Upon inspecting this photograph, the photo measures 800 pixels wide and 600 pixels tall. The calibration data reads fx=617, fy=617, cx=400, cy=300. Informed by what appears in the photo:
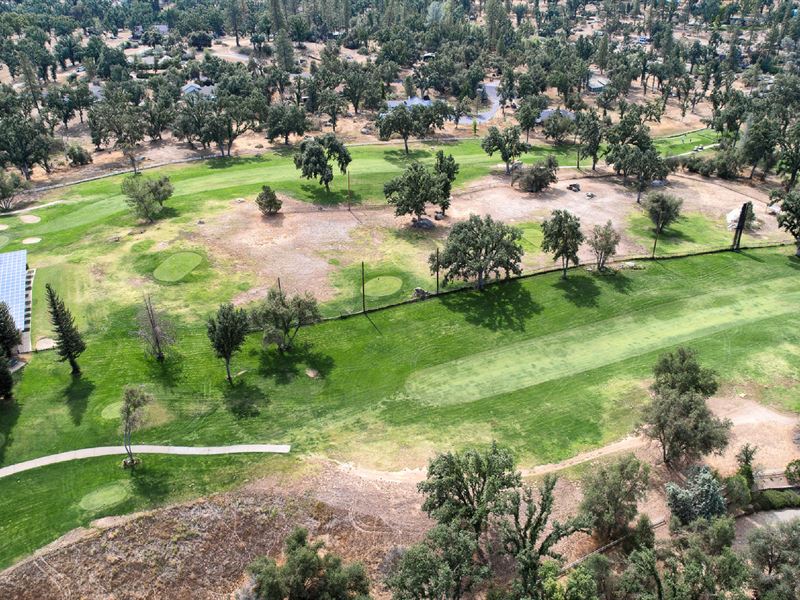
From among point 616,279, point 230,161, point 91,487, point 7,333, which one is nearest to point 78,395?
point 7,333

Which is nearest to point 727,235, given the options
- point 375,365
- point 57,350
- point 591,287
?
point 591,287

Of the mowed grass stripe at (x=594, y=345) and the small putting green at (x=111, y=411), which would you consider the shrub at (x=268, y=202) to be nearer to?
the mowed grass stripe at (x=594, y=345)

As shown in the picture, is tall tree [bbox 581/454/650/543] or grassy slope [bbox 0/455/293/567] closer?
tall tree [bbox 581/454/650/543]

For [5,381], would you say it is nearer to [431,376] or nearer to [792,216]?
[431,376]

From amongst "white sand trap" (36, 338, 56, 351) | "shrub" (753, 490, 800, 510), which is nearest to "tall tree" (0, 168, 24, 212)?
"white sand trap" (36, 338, 56, 351)

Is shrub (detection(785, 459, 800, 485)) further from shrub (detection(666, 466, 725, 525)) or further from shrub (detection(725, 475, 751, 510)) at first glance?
shrub (detection(666, 466, 725, 525))

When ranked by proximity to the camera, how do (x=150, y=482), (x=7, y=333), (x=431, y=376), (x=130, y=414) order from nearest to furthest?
(x=150, y=482) < (x=130, y=414) < (x=7, y=333) < (x=431, y=376)
